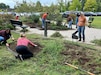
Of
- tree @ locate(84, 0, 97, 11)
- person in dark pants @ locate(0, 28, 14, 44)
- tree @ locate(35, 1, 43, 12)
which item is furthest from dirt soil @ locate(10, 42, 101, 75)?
tree @ locate(84, 0, 97, 11)

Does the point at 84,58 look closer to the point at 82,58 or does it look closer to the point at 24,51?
the point at 82,58

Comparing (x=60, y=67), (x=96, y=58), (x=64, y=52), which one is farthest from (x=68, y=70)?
(x=64, y=52)

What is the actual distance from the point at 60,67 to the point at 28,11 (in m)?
24.2

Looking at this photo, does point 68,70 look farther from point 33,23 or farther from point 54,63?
point 33,23

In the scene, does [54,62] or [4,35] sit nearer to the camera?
[54,62]

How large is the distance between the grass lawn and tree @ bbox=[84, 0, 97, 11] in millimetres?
68666

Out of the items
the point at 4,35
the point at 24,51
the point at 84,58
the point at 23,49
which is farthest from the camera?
the point at 4,35

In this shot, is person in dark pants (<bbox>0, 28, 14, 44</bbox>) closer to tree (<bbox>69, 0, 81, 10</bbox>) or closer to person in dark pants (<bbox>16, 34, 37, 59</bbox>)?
person in dark pants (<bbox>16, 34, 37, 59</bbox>)

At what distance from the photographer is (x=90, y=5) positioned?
78.8 meters

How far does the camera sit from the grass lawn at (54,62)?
25.2ft

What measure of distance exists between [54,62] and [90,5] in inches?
2836

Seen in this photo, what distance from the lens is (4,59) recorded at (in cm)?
915

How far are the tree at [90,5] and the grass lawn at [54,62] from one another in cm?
6867

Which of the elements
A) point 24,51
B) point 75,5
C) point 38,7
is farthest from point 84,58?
point 75,5
